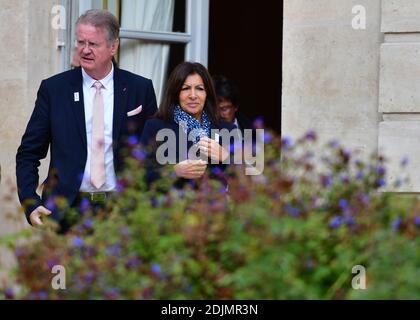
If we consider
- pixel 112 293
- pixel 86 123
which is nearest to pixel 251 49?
pixel 86 123

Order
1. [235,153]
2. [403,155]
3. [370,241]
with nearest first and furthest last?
[370,241] → [235,153] → [403,155]

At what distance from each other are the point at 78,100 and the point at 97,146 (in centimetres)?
30

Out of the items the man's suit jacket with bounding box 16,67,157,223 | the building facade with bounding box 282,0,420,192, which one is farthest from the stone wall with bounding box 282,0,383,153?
the man's suit jacket with bounding box 16,67,157,223

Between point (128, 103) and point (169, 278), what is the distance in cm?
258

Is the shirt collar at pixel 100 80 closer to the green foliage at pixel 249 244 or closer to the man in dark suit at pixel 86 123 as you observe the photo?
the man in dark suit at pixel 86 123

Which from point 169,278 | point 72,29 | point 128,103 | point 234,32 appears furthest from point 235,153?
point 234,32

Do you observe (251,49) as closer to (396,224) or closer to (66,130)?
(66,130)

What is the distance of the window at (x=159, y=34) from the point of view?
28.8 ft

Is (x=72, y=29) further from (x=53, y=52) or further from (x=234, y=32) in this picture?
(x=234, y=32)

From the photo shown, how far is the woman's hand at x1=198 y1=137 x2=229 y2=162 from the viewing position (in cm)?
656

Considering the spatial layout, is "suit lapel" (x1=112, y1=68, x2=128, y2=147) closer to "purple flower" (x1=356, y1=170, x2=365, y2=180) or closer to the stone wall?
the stone wall

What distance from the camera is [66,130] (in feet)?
22.1
